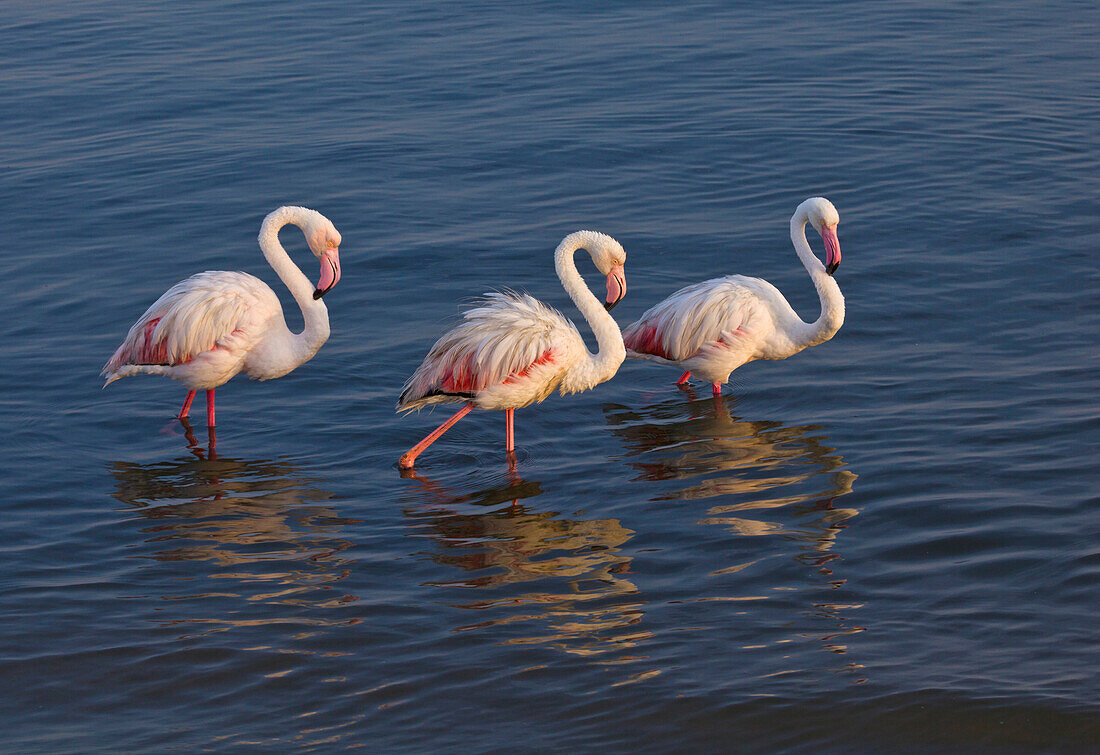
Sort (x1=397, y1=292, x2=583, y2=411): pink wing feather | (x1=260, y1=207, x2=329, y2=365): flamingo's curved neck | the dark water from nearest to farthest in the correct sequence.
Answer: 1. the dark water
2. (x1=397, y1=292, x2=583, y2=411): pink wing feather
3. (x1=260, y1=207, x2=329, y2=365): flamingo's curved neck

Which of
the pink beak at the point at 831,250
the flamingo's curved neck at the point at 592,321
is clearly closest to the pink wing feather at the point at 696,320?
the pink beak at the point at 831,250

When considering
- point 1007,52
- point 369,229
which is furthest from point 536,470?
point 1007,52

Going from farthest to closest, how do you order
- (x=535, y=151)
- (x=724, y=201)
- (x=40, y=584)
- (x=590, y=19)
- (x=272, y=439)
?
(x=590, y=19), (x=535, y=151), (x=724, y=201), (x=272, y=439), (x=40, y=584)

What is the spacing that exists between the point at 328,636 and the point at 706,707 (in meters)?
1.78

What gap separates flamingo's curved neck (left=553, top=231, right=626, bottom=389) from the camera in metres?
7.99

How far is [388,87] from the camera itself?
51.0 feet

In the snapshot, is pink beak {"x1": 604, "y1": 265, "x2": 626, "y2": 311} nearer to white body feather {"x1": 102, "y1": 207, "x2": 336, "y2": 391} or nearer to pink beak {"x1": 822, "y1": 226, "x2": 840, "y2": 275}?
pink beak {"x1": 822, "y1": 226, "x2": 840, "y2": 275}

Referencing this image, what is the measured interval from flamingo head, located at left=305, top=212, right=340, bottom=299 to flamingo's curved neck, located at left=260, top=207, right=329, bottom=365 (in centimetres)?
8

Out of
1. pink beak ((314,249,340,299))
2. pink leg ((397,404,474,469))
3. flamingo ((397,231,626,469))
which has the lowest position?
pink leg ((397,404,474,469))

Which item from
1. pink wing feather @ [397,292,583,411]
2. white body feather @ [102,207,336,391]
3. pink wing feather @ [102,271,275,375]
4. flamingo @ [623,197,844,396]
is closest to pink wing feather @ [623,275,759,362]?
flamingo @ [623,197,844,396]

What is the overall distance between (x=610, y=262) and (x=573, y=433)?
1.17 m

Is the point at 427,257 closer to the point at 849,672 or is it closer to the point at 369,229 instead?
the point at 369,229

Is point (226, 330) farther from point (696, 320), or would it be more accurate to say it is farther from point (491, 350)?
point (696, 320)

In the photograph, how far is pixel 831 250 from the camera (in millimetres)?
8641
